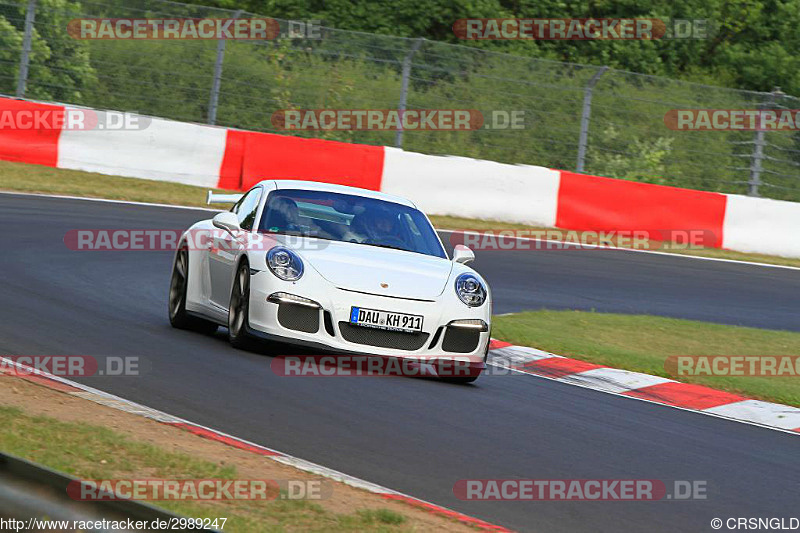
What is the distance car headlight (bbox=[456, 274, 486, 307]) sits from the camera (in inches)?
349

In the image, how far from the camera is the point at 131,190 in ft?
65.2

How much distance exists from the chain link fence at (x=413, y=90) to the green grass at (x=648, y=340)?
803cm

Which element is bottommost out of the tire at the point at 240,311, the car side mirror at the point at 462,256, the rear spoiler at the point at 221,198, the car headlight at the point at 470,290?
the tire at the point at 240,311

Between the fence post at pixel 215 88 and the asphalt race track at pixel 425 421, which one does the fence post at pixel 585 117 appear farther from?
the asphalt race track at pixel 425 421

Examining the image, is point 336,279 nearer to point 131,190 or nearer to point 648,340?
point 648,340

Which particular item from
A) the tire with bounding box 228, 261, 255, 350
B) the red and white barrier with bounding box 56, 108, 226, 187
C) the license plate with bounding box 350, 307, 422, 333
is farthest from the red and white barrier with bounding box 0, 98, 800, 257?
the license plate with bounding box 350, 307, 422, 333

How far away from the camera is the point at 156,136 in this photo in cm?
2030

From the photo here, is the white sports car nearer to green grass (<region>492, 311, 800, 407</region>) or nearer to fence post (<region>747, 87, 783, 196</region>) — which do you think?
green grass (<region>492, 311, 800, 407</region>)

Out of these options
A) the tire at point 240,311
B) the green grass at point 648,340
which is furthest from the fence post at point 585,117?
the tire at point 240,311

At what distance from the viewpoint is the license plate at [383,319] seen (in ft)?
27.8

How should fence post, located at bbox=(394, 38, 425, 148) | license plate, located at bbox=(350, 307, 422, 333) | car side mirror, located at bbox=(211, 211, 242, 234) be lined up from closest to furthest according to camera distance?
1. license plate, located at bbox=(350, 307, 422, 333)
2. car side mirror, located at bbox=(211, 211, 242, 234)
3. fence post, located at bbox=(394, 38, 425, 148)

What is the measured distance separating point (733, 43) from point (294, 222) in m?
26.8

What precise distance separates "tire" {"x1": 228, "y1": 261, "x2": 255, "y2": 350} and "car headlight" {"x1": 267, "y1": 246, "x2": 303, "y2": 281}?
222 mm

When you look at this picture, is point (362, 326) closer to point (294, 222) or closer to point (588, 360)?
point (294, 222)
